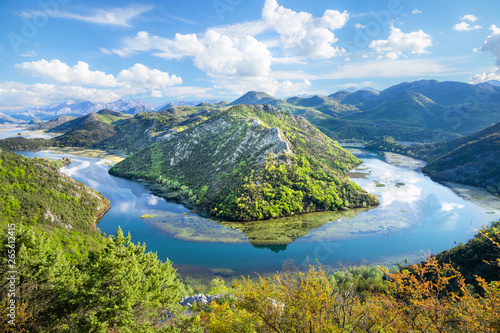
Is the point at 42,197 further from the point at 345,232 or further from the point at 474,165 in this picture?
the point at 474,165

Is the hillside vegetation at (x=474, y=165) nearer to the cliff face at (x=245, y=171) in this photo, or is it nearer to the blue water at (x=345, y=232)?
the blue water at (x=345, y=232)

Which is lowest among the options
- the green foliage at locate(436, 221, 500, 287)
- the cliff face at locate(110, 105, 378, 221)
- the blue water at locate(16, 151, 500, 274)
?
the blue water at locate(16, 151, 500, 274)

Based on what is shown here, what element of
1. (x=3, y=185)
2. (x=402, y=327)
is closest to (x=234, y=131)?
(x=3, y=185)

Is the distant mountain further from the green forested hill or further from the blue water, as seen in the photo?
the green forested hill

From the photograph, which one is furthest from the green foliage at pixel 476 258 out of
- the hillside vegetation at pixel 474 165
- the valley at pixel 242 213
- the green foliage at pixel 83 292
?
the hillside vegetation at pixel 474 165

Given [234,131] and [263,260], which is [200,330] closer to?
[263,260]

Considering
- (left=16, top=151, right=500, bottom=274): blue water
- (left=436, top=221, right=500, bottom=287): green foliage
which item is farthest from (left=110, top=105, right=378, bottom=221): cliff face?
(left=436, top=221, right=500, bottom=287): green foliage

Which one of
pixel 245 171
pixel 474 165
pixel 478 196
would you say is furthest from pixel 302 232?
pixel 474 165
